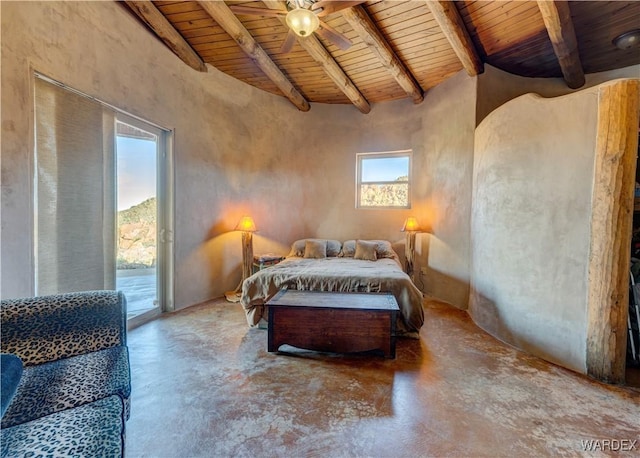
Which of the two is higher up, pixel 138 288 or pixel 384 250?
pixel 384 250

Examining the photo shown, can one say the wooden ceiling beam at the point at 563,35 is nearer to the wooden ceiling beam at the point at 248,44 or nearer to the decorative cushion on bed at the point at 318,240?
the wooden ceiling beam at the point at 248,44

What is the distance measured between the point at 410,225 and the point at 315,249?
1.56 m

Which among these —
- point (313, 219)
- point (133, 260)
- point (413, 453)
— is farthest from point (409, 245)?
point (133, 260)

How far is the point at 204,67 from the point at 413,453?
4767 millimetres

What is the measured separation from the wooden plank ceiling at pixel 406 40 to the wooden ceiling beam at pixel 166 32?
0.01 meters

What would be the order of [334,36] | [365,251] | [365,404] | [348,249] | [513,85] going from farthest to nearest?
[348,249] < [365,251] < [513,85] < [334,36] < [365,404]

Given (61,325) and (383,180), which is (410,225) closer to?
(383,180)

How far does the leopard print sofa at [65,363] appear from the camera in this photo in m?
1.11

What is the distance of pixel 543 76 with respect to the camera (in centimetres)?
413

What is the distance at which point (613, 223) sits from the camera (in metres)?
2.19

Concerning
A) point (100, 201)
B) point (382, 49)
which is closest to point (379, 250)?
point (382, 49)

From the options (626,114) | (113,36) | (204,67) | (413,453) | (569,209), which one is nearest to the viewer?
(413,453)

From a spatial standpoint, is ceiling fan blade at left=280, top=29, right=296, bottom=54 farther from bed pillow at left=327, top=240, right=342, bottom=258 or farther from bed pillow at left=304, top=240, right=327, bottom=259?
bed pillow at left=327, top=240, right=342, bottom=258

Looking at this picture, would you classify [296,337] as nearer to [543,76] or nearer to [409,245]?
[409,245]
